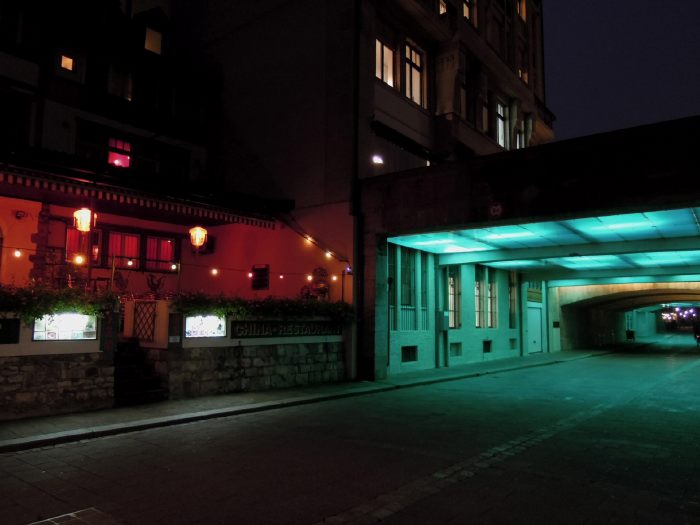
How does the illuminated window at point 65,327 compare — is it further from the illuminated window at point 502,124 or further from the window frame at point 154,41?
the illuminated window at point 502,124

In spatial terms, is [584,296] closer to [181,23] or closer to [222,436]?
[181,23]

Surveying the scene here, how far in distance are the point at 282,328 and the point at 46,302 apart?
233 inches

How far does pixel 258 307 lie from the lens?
14125mm

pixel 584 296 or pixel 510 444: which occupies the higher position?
pixel 584 296

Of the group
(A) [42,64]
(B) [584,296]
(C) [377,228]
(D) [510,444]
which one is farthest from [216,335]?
(B) [584,296]

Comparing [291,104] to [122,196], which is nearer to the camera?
[122,196]

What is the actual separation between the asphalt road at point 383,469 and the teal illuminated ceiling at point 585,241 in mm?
5244

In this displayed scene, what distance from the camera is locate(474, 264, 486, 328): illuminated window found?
25.4 m

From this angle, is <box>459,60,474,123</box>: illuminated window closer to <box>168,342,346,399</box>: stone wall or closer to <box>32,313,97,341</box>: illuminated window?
<box>168,342,346,399</box>: stone wall

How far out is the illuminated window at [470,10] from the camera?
2559 cm

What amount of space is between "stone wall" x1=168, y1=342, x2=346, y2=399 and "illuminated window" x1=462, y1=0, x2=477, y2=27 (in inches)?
690

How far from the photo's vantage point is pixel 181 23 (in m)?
25.0

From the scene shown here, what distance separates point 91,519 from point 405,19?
20.3 metres

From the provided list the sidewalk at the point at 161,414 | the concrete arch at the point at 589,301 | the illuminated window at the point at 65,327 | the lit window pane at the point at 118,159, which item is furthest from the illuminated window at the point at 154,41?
the concrete arch at the point at 589,301
